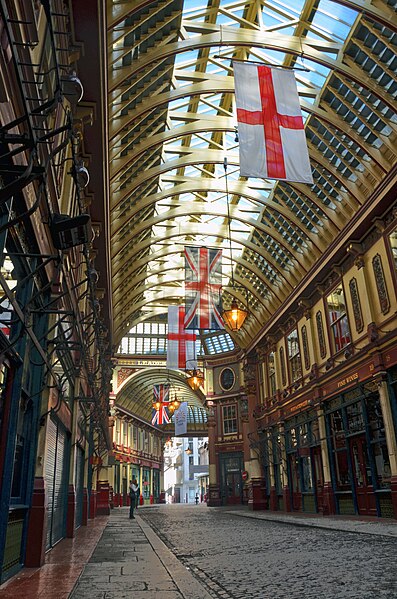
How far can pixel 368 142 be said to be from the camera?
50.3ft

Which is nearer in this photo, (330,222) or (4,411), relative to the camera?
(4,411)

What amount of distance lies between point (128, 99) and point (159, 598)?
1176 centimetres

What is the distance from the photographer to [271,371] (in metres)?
27.1

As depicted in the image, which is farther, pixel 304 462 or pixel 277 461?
pixel 277 461

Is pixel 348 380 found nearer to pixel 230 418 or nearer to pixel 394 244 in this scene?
pixel 394 244

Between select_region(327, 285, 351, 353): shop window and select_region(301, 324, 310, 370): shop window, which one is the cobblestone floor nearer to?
select_region(327, 285, 351, 353): shop window

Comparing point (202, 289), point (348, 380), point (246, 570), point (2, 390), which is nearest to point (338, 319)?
point (348, 380)

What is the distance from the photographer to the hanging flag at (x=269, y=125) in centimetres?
1046

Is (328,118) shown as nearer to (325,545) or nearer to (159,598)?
(325,545)

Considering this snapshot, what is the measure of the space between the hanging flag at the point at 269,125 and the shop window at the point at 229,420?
96.3 ft

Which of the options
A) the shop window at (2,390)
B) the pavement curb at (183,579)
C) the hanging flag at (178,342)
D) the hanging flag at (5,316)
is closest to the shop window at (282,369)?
the hanging flag at (178,342)

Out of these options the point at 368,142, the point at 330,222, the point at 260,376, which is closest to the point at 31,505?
the point at 368,142

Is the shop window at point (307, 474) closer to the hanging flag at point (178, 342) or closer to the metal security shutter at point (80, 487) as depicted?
the hanging flag at point (178, 342)

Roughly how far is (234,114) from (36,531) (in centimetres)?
1404
